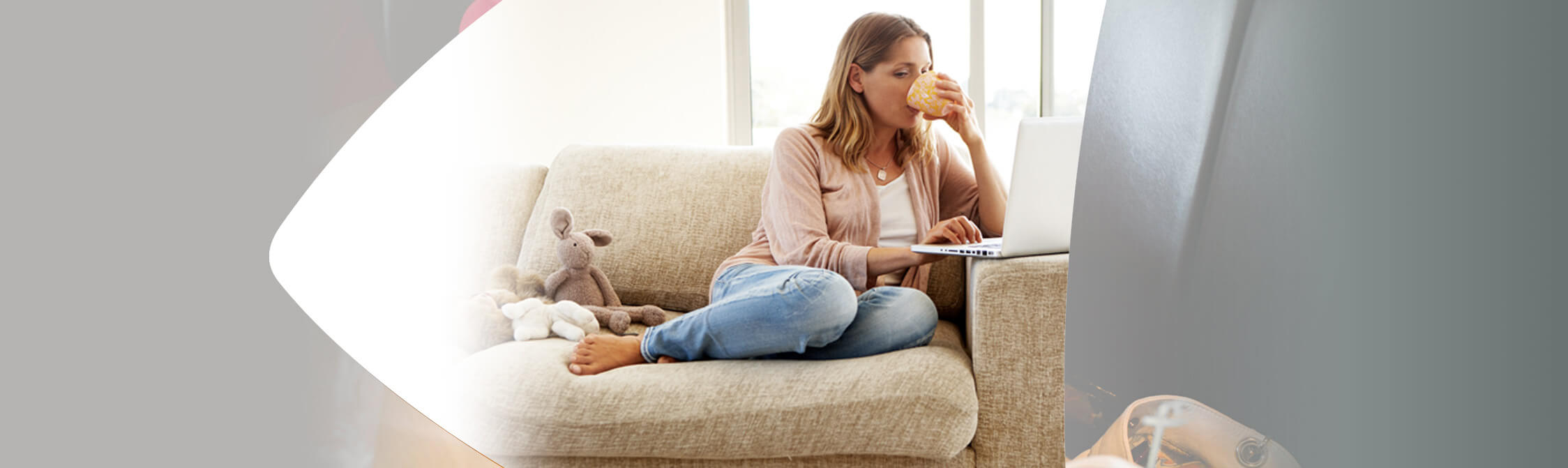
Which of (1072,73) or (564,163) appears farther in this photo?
(1072,73)

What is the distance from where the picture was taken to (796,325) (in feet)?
3.25

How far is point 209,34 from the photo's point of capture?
0.58ft

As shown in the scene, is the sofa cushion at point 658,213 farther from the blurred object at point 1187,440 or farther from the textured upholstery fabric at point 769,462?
the blurred object at point 1187,440

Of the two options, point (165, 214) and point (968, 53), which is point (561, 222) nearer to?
point (165, 214)

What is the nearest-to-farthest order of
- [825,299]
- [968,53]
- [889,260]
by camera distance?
[825,299]
[889,260]
[968,53]

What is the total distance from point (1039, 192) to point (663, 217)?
0.60 m

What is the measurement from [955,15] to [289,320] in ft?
7.93

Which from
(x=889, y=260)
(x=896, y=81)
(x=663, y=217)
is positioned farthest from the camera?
(x=663, y=217)

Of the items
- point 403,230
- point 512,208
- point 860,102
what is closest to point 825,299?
point 860,102

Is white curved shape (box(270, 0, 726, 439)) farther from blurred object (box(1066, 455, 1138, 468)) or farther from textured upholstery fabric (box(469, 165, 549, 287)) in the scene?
textured upholstery fabric (box(469, 165, 549, 287))

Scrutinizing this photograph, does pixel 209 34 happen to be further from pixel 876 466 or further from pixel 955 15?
pixel 955 15

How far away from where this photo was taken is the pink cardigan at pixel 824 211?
117cm

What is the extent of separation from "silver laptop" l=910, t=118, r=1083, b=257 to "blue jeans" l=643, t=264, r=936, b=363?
0.10 meters

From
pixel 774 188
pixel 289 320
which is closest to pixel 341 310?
pixel 289 320
